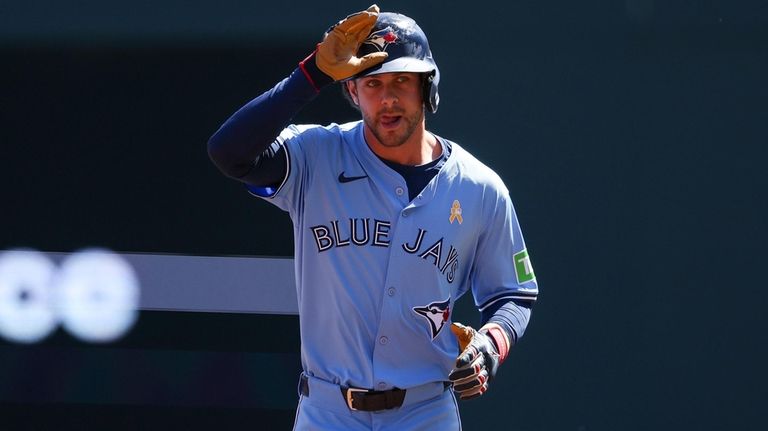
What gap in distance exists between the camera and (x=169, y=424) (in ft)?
12.1

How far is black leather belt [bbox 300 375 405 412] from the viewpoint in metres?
2.47

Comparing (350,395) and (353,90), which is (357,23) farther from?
(350,395)

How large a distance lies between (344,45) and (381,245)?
0.51m

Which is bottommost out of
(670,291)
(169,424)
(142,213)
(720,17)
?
(169,424)

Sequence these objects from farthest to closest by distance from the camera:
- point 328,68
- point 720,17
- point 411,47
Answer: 1. point 720,17
2. point 411,47
3. point 328,68

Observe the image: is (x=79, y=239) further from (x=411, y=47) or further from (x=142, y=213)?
(x=411, y=47)

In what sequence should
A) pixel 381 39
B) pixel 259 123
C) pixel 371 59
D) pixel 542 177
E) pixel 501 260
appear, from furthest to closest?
pixel 542 177, pixel 501 260, pixel 381 39, pixel 371 59, pixel 259 123

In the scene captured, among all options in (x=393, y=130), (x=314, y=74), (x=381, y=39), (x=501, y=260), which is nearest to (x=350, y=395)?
(x=501, y=260)

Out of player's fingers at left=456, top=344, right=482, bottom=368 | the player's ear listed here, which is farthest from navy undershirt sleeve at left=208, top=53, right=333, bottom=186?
player's fingers at left=456, top=344, right=482, bottom=368

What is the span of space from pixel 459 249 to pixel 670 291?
1343mm

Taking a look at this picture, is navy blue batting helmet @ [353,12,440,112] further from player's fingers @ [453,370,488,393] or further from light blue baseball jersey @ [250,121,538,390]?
player's fingers @ [453,370,488,393]

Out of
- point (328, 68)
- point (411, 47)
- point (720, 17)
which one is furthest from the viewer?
point (720, 17)

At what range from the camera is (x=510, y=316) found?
2633 mm

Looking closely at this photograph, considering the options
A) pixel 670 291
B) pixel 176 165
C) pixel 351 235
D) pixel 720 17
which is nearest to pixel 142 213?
pixel 176 165
